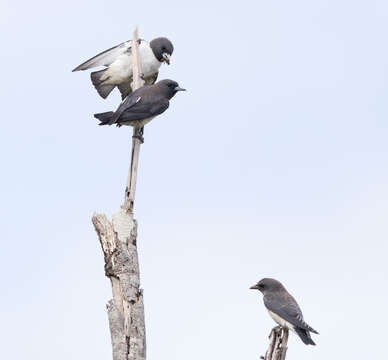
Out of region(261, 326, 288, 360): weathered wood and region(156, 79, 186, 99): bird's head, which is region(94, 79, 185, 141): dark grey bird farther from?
region(261, 326, 288, 360): weathered wood

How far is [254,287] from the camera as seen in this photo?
536 inches

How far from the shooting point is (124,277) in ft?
34.6

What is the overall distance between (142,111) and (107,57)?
229 centimetres

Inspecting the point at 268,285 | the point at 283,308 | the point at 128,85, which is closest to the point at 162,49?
the point at 128,85

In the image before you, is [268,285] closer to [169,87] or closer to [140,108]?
[169,87]

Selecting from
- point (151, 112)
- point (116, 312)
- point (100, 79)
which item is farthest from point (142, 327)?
point (100, 79)

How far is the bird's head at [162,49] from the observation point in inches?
551

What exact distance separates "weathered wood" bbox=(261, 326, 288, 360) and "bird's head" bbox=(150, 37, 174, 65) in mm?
5210

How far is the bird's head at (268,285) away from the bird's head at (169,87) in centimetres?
284

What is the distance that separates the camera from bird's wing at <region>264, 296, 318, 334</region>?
11.4m

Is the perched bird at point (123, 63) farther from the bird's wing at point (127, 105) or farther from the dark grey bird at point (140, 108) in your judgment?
the bird's wing at point (127, 105)

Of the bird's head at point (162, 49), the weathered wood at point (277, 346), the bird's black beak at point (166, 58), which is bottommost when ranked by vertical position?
the weathered wood at point (277, 346)

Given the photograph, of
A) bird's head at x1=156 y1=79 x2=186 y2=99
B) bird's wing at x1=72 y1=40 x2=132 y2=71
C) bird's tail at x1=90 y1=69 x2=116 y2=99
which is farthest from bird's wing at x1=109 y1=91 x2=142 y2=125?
bird's tail at x1=90 y1=69 x2=116 y2=99

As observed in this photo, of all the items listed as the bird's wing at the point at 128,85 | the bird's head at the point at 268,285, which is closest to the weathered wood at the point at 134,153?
the bird's wing at the point at 128,85
